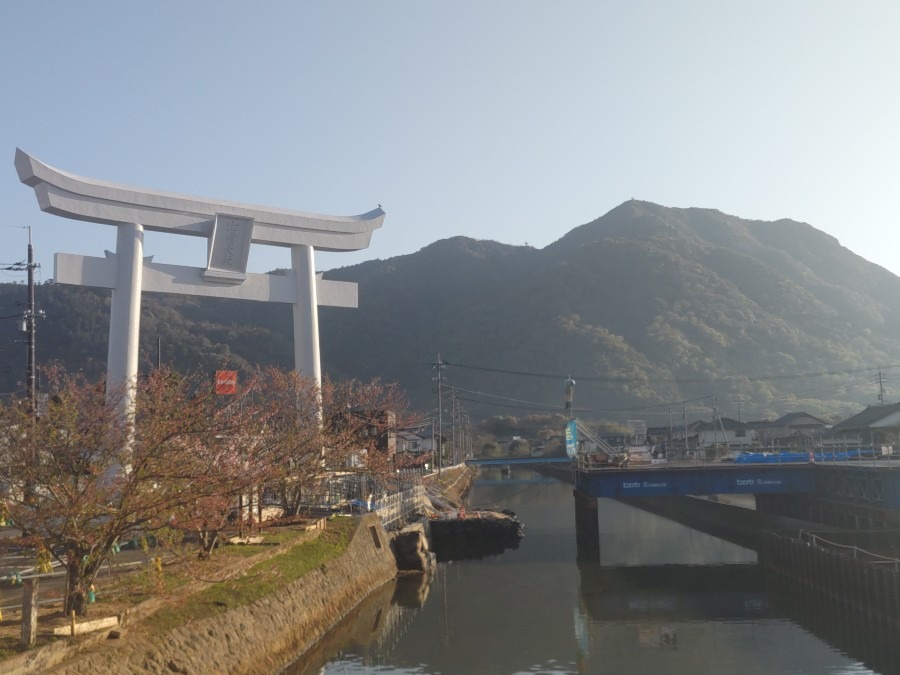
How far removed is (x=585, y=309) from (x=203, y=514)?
492ft

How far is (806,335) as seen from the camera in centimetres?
16438

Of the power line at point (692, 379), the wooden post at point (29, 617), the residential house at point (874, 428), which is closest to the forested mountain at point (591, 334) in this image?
the power line at point (692, 379)

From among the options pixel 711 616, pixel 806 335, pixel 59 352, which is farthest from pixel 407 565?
pixel 806 335

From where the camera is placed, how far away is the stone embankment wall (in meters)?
14.6

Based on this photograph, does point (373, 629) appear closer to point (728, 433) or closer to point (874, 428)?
point (874, 428)

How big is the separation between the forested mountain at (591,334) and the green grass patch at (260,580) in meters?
83.2

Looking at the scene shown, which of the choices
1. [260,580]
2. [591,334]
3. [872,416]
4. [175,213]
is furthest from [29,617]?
[591,334]

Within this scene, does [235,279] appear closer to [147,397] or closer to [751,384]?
[147,397]

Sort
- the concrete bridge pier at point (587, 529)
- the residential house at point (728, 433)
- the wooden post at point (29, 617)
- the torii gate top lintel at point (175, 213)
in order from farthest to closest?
the residential house at point (728, 433)
the concrete bridge pier at point (587, 529)
the torii gate top lintel at point (175, 213)
the wooden post at point (29, 617)

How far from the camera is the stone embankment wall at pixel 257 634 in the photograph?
14555mm

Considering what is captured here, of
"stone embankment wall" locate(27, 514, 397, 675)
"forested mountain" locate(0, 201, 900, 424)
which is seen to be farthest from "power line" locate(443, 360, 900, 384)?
"stone embankment wall" locate(27, 514, 397, 675)

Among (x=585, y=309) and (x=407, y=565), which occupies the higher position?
(x=585, y=309)

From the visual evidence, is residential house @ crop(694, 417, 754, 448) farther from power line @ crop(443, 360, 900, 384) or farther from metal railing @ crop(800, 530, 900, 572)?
metal railing @ crop(800, 530, 900, 572)

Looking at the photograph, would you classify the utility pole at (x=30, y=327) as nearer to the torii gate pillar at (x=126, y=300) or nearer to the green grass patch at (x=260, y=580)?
the torii gate pillar at (x=126, y=300)
